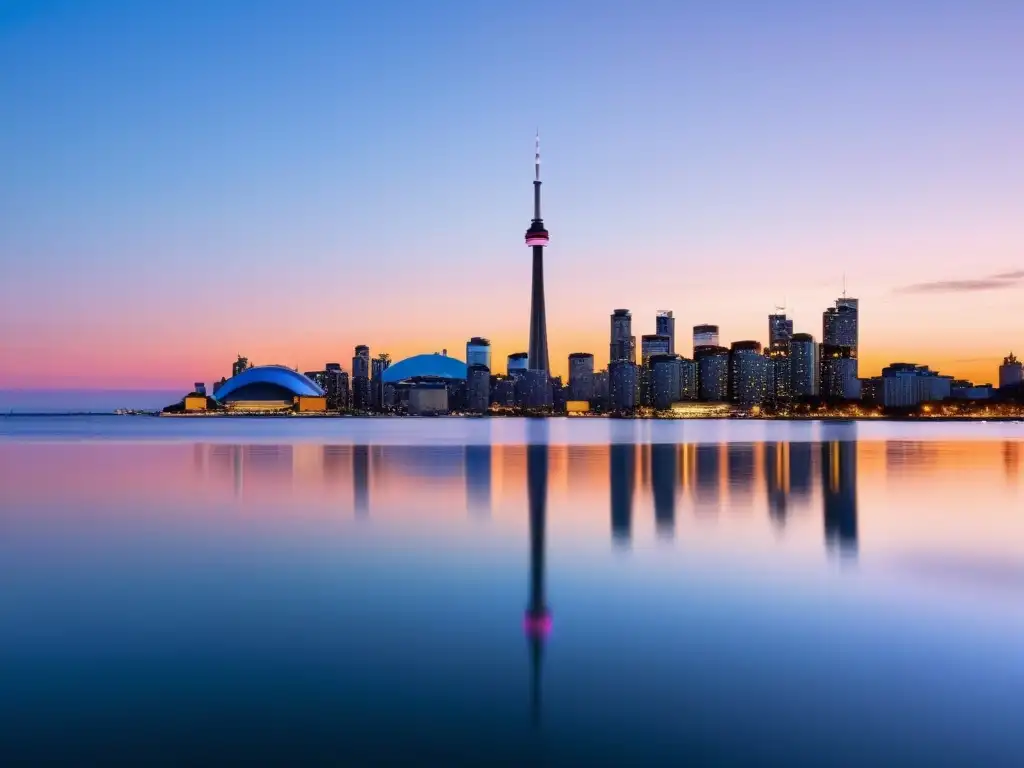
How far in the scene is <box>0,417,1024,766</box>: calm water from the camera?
9.73 metres

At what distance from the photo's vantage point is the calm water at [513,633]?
973 cm

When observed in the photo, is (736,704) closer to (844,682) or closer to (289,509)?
(844,682)

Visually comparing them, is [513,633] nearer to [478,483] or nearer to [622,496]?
[622,496]

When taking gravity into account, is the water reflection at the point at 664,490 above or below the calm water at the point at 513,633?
below

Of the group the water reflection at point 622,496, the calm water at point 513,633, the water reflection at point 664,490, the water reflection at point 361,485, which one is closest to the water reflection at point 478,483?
the calm water at point 513,633

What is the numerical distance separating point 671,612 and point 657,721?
5896 millimetres

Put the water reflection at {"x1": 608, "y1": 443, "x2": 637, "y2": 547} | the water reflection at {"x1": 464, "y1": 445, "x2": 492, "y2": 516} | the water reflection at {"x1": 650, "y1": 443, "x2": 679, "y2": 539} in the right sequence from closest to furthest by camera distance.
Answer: the water reflection at {"x1": 608, "y1": 443, "x2": 637, "y2": 547}
the water reflection at {"x1": 650, "y1": 443, "x2": 679, "y2": 539}
the water reflection at {"x1": 464, "y1": 445, "x2": 492, "y2": 516}

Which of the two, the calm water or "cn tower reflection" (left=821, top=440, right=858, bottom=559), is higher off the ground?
the calm water

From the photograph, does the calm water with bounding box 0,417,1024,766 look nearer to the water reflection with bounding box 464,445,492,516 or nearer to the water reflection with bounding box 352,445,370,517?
the water reflection with bounding box 352,445,370,517

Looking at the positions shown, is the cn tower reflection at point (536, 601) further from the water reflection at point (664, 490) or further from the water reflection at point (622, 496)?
the water reflection at point (664, 490)

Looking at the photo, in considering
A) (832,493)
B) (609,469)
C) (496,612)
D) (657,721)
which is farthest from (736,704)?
(609,469)

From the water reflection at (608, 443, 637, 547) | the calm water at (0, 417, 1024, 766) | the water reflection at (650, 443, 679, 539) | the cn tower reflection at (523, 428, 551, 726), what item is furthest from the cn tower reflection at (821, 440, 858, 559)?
the cn tower reflection at (523, 428, 551, 726)

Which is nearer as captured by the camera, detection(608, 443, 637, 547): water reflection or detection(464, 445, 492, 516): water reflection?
detection(608, 443, 637, 547): water reflection

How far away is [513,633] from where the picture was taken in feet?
47.9
